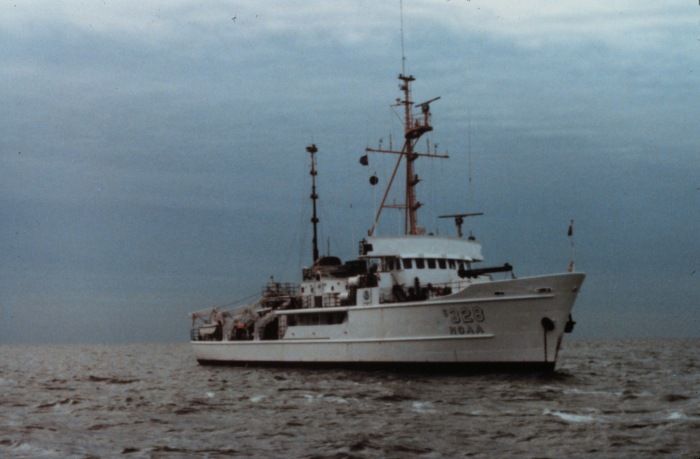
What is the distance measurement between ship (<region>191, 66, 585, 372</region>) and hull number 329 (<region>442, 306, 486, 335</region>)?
39 millimetres

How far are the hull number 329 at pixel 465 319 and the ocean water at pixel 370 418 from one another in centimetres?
179

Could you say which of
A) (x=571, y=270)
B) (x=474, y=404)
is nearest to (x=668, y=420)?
(x=474, y=404)

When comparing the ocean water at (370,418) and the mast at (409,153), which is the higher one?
the mast at (409,153)

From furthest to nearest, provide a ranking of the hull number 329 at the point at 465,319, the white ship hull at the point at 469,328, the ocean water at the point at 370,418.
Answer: the hull number 329 at the point at 465,319
the white ship hull at the point at 469,328
the ocean water at the point at 370,418

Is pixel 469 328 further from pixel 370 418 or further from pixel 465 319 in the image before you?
pixel 370 418

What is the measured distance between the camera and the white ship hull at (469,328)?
29.5 meters

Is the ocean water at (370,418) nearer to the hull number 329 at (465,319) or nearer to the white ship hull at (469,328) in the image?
the white ship hull at (469,328)

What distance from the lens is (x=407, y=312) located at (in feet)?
107

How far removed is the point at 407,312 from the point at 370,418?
1196 centimetres

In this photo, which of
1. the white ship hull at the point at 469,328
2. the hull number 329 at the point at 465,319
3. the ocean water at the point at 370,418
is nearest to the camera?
the ocean water at the point at 370,418

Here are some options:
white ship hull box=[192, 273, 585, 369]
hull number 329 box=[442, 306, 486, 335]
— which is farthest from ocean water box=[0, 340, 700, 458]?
hull number 329 box=[442, 306, 486, 335]

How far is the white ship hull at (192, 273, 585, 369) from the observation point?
2953cm

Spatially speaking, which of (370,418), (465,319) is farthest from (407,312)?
(370,418)

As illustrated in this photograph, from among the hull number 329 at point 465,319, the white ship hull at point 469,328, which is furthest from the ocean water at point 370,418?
the hull number 329 at point 465,319
